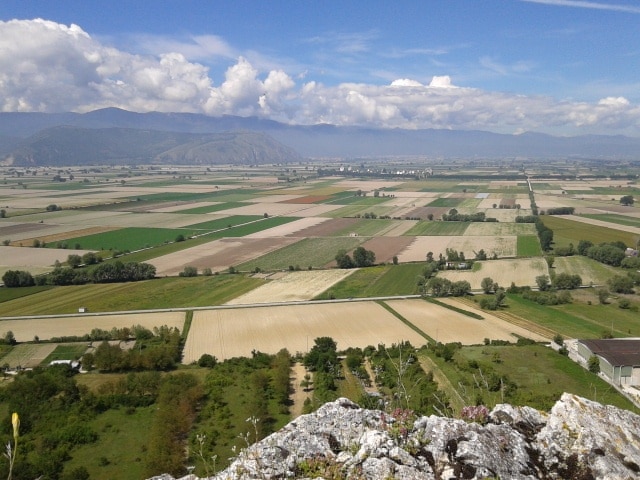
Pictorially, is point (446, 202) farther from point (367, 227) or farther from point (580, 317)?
point (580, 317)

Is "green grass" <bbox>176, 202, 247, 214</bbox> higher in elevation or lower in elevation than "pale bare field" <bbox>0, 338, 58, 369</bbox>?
higher

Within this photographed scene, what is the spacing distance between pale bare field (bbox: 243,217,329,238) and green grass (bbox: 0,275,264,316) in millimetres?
31446

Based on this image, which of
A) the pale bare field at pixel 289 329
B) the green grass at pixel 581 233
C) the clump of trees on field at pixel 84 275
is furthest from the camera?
the green grass at pixel 581 233

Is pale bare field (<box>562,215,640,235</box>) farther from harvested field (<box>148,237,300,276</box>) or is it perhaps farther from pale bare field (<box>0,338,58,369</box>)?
pale bare field (<box>0,338,58,369</box>)

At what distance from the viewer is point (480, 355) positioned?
3988 centimetres

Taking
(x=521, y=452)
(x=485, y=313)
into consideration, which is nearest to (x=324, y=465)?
(x=521, y=452)

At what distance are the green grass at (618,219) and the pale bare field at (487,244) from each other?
32201 mm

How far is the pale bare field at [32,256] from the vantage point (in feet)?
236

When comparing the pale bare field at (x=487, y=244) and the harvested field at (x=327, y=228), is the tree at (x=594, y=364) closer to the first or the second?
the pale bare field at (x=487, y=244)

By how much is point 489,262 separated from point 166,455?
61277 millimetres

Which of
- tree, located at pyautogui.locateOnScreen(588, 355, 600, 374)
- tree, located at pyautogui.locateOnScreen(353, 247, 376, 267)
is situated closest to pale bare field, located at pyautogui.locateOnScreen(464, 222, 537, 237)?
tree, located at pyautogui.locateOnScreen(353, 247, 376, 267)

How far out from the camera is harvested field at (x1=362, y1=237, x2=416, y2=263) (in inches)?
3091

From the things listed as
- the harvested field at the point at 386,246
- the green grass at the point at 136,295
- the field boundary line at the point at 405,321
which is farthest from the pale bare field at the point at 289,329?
the harvested field at the point at 386,246

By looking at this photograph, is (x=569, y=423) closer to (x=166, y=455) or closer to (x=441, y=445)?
(x=441, y=445)
